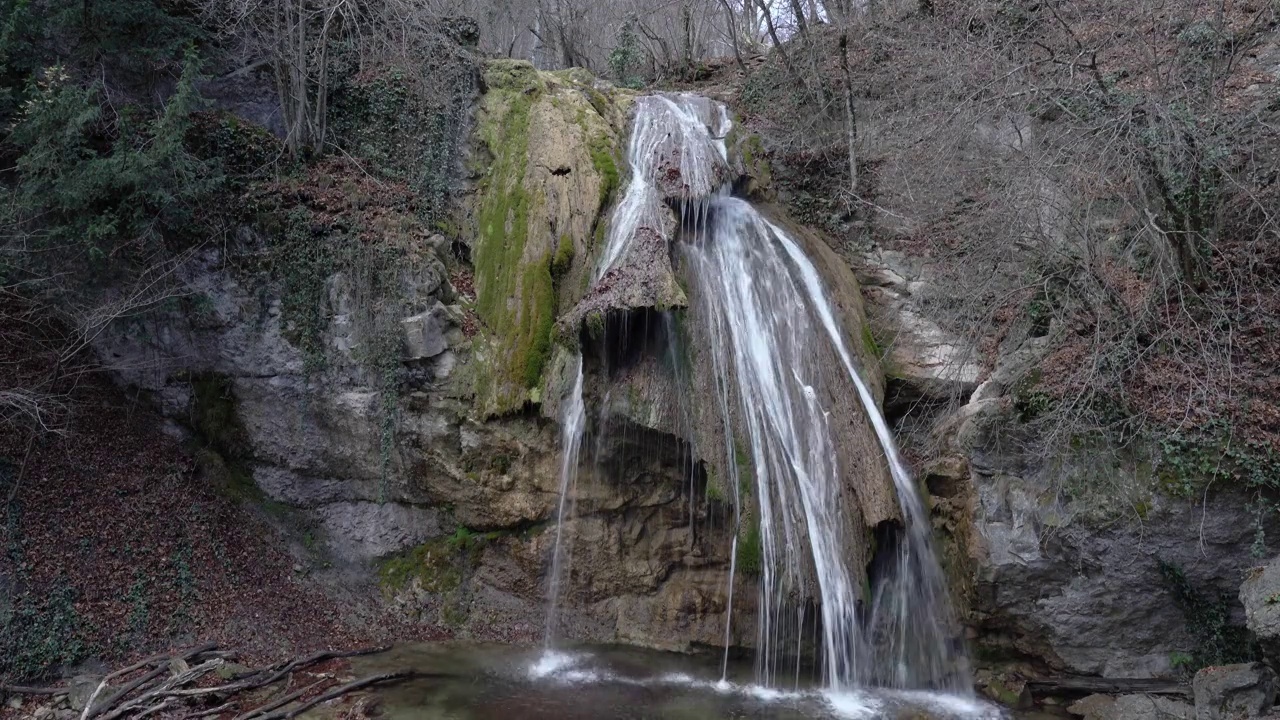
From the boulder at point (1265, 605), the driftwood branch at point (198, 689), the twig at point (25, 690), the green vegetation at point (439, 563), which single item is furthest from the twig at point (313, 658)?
the boulder at point (1265, 605)

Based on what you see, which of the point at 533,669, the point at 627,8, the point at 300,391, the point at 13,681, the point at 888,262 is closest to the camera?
the point at 13,681

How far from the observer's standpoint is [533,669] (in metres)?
7.52

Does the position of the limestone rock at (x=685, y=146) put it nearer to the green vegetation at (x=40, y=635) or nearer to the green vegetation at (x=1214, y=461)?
the green vegetation at (x=1214, y=461)

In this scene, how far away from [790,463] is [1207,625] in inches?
149

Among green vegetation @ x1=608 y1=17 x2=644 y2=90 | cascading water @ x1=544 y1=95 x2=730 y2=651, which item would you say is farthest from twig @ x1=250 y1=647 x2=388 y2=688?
green vegetation @ x1=608 y1=17 x2=644 y2=90

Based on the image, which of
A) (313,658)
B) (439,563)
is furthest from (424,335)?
(313,658)

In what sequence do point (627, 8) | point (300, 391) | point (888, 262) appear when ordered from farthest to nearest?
1. point (627, 8)
2. point (888, 262)
3. point (300, 391)

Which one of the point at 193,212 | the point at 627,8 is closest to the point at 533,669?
the point at 193,212

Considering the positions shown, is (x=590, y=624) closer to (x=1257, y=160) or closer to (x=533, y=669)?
(x=533, y=669)

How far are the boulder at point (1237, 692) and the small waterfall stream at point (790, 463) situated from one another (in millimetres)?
1892

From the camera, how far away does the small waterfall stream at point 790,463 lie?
23.5ft

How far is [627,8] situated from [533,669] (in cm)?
1963

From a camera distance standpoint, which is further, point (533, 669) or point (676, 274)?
point (676, 274)

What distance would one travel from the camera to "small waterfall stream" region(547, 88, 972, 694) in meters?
7.16
